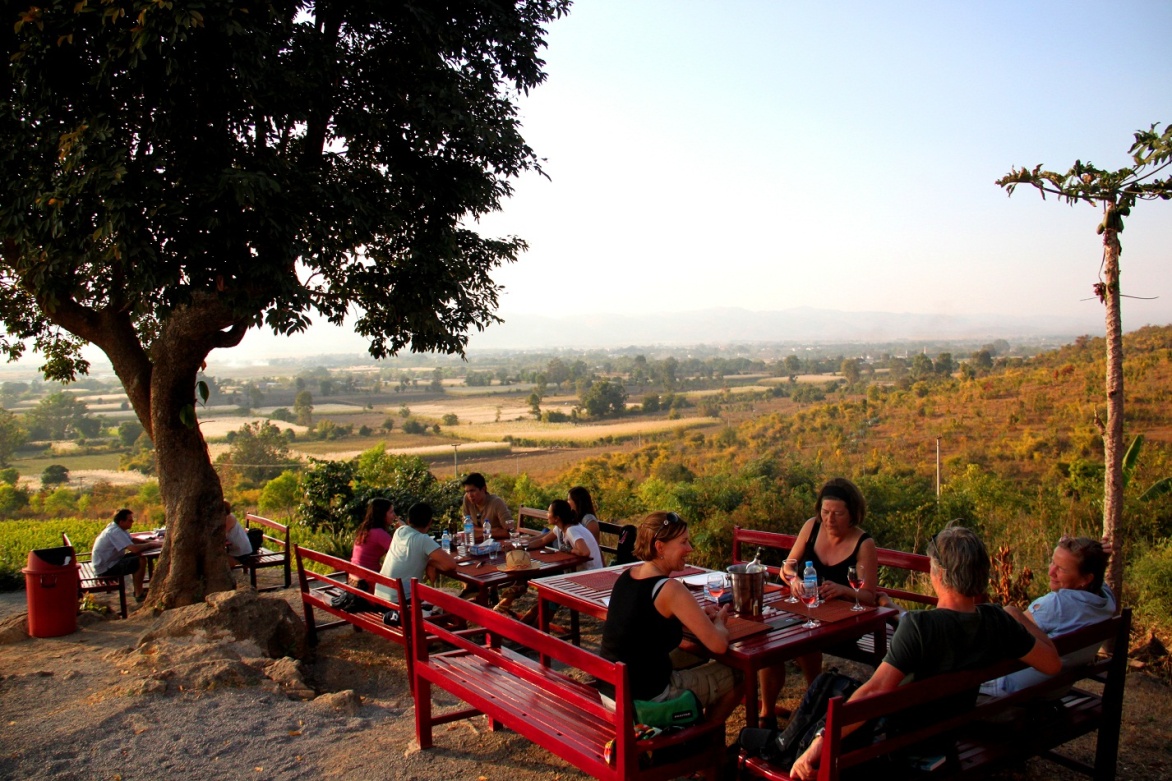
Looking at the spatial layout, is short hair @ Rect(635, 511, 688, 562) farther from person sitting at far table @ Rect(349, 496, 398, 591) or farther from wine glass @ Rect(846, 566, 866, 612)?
person sitting at far table @ Rect(349, 496, 398, 591)

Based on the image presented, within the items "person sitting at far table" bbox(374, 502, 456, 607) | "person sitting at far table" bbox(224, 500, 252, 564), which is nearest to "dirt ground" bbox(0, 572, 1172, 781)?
"person sitting at far table" bbox(374, 502, 456, 607)

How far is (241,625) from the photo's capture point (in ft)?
20.5

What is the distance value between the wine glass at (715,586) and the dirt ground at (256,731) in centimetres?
86

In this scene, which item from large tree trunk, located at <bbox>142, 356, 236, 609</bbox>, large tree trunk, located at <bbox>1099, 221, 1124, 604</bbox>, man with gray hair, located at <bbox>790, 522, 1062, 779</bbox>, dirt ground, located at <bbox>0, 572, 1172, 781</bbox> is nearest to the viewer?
man with gray hair, located at <bbox>790, 522, 1062, 779</bbox>

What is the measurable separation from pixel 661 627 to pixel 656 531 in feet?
1.33

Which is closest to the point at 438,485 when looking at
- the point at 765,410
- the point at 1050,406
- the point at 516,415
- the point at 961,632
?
the point at 961,632

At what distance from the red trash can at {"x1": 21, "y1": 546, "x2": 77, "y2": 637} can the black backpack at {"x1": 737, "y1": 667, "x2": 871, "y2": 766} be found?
21.9 feet

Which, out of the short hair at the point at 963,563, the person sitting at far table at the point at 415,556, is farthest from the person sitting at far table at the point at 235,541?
the short hair at the point at 963,563

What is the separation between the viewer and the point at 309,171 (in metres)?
7.05

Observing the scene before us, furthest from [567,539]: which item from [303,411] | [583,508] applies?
[303,411]

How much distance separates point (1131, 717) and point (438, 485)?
28.9 feet

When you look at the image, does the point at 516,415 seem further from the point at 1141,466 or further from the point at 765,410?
the point at 1141,466

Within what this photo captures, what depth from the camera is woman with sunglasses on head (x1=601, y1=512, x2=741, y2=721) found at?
3438 millimetres

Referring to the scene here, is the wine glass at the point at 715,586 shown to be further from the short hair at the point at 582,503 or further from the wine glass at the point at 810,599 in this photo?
the short hair at the point at 582,503
